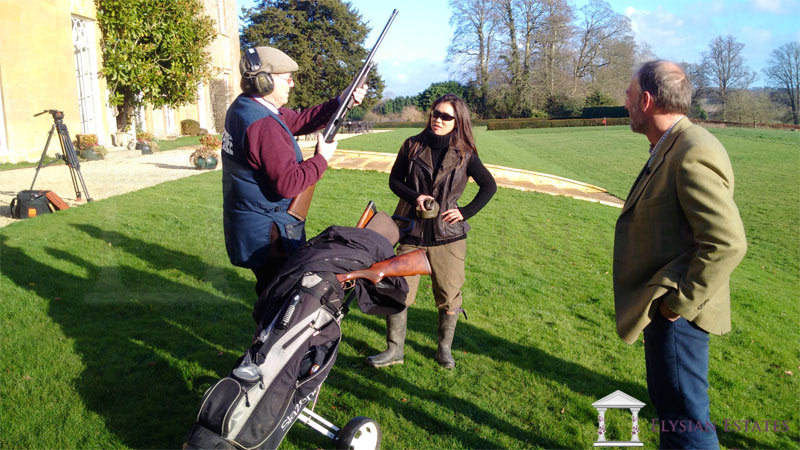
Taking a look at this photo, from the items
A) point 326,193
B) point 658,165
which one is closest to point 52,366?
point 658,165

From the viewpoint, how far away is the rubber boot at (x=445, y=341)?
444 centimetres

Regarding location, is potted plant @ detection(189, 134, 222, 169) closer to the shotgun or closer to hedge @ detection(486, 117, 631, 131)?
the shotgun

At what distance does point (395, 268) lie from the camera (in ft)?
9.23

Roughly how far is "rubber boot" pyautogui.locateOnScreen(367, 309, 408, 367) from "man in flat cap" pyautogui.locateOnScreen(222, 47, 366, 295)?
60.0 inches

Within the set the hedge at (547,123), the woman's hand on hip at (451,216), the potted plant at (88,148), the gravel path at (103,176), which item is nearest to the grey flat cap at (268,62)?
the woman's hand on hip at (451,216)

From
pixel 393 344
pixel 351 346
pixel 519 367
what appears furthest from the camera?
pixel 351 346

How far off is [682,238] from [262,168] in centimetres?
210

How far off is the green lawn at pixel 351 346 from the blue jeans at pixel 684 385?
1140mm

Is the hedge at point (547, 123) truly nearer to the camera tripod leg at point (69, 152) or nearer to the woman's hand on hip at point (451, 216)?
the camera tripod leg at point (69, 152)

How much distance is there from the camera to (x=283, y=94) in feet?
9.96

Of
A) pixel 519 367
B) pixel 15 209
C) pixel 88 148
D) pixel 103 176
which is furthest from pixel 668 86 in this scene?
pixel 88 148

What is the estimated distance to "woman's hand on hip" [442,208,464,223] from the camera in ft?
13.7

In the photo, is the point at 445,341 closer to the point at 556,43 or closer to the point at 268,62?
the point at 268,62

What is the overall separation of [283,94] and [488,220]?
8437mm
